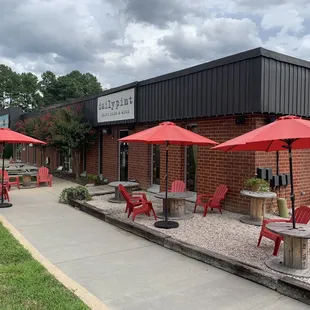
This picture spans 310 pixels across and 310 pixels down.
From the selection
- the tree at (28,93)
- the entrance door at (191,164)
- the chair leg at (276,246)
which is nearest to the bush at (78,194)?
the entrance door at (191,164)

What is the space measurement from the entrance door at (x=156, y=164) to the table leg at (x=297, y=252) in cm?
735

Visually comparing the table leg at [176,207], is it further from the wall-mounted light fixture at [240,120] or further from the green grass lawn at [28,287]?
the green grass lawn at [28,287]

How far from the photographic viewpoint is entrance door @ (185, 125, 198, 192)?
1005 cm

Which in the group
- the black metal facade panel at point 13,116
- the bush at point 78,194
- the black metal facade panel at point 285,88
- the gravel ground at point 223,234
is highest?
the black metal facade panel at point 13,116

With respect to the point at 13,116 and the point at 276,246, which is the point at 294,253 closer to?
the point at 276,246

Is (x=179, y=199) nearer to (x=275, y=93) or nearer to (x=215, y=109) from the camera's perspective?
(x=215, y=109)

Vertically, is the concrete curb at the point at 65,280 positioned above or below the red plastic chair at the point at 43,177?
below

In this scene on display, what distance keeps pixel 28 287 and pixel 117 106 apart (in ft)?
32.0

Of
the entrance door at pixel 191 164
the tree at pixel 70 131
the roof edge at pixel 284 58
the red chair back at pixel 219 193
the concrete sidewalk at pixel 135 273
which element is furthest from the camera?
the tree at pixel 70 131

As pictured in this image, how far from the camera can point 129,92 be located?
12.3 m

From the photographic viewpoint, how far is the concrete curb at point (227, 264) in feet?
13.3

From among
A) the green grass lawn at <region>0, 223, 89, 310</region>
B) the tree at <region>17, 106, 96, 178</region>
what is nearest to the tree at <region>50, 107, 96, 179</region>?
the tree at <region>17, 106, 96, 178</region>

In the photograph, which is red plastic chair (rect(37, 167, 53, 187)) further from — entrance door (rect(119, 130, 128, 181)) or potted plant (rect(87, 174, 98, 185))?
entrance door (rect(119, 130, 128, 181))

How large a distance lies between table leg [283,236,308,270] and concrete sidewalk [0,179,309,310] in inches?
25.4
